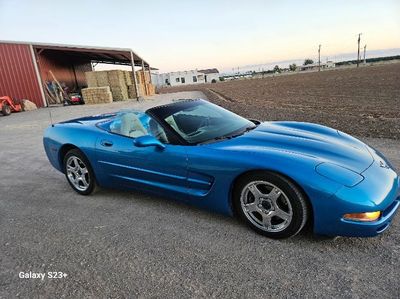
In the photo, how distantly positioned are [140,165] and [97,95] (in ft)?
67.1

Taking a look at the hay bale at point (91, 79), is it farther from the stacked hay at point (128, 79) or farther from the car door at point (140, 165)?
the car door at point (140, 165)

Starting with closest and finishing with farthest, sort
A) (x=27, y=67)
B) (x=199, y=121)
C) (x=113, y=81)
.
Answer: (x=199, y=121) → (x=27, y=67) → (x=113, y=81)

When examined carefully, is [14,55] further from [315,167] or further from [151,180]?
[315,167]

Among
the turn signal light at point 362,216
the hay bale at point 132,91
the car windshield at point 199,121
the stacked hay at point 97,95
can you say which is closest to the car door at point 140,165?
the car windshield at point 199,121

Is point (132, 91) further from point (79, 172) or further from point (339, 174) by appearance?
point (339, 174)

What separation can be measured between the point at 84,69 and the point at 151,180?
3166cm

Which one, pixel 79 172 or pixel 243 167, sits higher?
pixel 243 167

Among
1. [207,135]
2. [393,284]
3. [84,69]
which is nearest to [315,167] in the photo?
[393,284]

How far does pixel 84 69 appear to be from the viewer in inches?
1240

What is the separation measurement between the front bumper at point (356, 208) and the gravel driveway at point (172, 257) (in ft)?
0.69

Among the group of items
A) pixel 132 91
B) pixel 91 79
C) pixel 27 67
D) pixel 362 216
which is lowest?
pixel 362 216

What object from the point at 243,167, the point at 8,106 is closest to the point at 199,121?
the point at 243,167

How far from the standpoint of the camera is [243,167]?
8.40 feet

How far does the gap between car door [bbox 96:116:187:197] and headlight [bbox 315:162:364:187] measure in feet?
3.97
